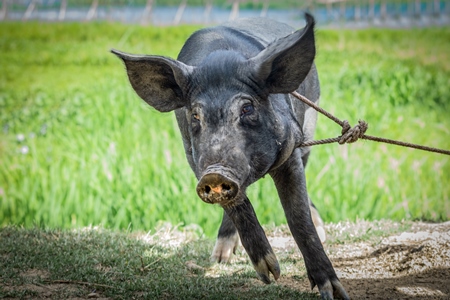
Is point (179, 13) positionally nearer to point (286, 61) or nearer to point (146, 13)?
point (146, 13)

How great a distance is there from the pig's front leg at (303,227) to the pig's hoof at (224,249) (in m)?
0.74

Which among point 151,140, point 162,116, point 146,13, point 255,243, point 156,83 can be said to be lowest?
point 255,243

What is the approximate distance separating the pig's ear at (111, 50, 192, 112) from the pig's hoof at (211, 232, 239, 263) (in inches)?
42.8

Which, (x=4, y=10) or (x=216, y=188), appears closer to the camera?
(x=216, y=188)

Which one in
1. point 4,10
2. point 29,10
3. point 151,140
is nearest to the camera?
point 151,140

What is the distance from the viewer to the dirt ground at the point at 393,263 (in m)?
3.39

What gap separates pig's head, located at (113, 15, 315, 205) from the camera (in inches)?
109

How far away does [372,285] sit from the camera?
3500 mm

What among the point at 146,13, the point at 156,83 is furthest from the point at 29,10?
the point at 156,83

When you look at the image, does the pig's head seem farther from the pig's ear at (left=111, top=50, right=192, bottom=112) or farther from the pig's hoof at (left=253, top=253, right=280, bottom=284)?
the pig's hoof at (left=253, top=253, right=280, bottom=284)

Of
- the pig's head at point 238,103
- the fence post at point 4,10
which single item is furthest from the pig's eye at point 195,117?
the fence post at point 4,10

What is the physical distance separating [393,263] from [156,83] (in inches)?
63.4

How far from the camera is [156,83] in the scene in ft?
10.5

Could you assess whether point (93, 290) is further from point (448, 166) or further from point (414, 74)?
point (414, 74)
